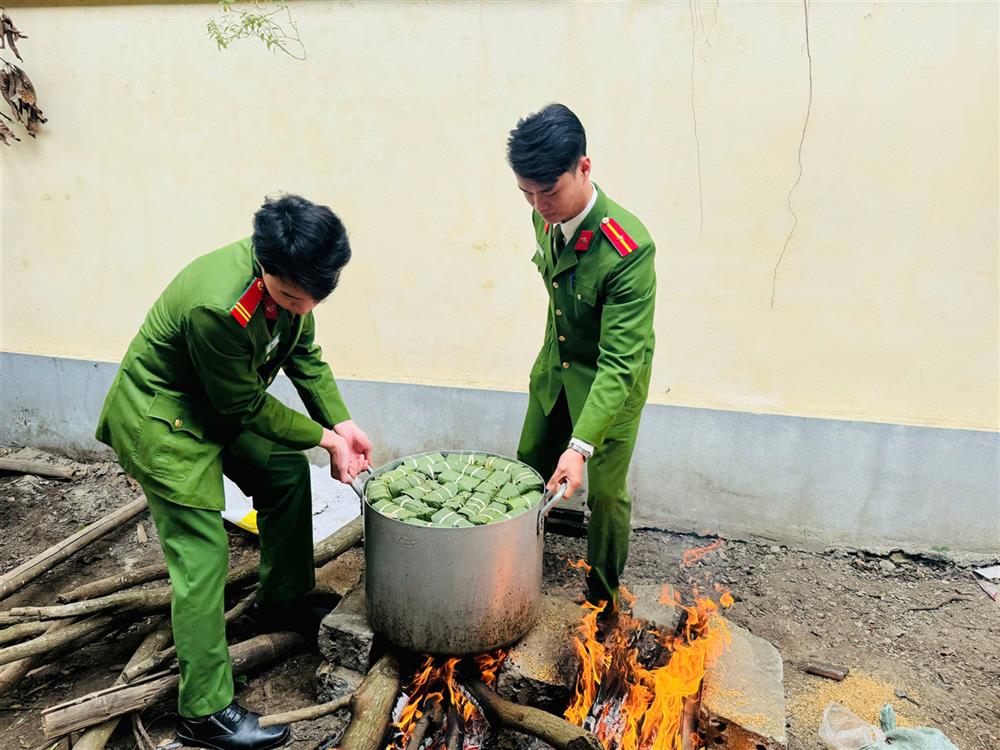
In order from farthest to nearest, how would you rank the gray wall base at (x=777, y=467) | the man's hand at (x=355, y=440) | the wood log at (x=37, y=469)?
the wood log at (x=37, y=469), the gray wall base at (x=777, y=467), the man's hand at (x=355, y=440)

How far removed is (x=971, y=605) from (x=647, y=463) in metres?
1.88

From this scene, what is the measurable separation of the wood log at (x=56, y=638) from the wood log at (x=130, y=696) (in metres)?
0.36

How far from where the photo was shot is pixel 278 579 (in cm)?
357

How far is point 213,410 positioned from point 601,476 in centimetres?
168

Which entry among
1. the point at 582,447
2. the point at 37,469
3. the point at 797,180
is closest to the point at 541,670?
the point at 582,447

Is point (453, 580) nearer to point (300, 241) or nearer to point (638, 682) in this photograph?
point (638, 682)

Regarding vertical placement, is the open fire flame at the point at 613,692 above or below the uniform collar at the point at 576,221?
below

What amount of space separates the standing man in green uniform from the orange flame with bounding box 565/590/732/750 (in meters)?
0.38

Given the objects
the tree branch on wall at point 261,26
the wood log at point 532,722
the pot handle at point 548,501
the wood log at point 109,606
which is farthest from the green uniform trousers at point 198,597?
the tree branch on wall at point 261,26

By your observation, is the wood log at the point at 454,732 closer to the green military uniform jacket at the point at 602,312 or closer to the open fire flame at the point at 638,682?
the open fire flame at the point at 638,682

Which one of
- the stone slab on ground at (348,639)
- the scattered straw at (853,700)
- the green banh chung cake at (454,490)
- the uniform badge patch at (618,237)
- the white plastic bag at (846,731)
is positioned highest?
the uniform badge patch at (618,237)

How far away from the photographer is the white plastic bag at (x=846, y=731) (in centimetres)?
306

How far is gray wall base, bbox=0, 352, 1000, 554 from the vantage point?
4.40 metres

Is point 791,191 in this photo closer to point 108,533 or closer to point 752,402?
point 752,402
